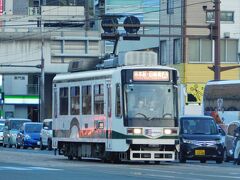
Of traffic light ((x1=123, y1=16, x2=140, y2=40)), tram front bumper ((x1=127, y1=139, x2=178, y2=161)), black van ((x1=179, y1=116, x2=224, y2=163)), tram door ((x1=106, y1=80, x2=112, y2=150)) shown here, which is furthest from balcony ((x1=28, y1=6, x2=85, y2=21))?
tram front bumper ((x1=127, y1=139, x2=178, y2=161))

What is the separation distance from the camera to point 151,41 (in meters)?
75.8

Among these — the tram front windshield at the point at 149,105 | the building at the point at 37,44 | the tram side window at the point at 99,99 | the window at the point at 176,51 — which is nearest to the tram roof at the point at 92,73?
the tram side window at the point at 99,99

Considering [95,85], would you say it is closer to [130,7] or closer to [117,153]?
[117,153]

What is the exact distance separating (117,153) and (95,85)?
8.76 feet

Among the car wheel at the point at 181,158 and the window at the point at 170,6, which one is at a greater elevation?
the window at the point at 170,6

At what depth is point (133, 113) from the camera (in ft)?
106

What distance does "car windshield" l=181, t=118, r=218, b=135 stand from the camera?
37000 millimetres

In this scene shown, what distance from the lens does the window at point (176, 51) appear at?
69.6 m

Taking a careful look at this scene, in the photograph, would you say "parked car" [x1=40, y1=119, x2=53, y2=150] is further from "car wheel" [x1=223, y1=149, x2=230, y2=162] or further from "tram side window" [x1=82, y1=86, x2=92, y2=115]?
"tram side window" [x1=82, y1=86, x2=92, y2=115]

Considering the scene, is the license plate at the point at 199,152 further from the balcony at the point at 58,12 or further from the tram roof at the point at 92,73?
the balcony at the point at 58,12

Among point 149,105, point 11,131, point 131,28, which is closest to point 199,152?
point 149,105

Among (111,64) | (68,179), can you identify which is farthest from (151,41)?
(68,179)

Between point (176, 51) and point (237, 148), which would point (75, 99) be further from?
point (176, 51)

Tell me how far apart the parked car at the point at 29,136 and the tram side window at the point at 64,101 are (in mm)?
20188
